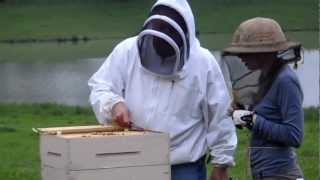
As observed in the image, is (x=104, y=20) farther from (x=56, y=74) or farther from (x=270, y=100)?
(x=270, y=100)

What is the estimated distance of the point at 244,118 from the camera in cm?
A: 539

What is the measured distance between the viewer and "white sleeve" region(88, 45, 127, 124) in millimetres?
5367

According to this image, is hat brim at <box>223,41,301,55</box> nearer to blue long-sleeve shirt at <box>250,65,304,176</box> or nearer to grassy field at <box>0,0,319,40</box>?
blue long-sleeve shirt at <box>250,65,304,176</box>

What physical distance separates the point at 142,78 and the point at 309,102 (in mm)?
13415

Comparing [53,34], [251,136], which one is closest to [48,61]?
[53,34]

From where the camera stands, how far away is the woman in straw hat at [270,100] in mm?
5363

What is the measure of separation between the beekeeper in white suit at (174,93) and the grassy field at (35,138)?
3648 mm

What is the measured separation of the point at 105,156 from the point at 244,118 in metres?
1.06

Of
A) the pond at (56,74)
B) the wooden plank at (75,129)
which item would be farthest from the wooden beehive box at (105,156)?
the pond at (56,74)

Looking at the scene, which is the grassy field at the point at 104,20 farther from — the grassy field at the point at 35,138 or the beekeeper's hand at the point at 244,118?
the beekeeper's hand at the point at 244,118

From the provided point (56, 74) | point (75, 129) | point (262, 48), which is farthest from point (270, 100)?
point (56, 74)

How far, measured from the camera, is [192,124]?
5387 millimetres

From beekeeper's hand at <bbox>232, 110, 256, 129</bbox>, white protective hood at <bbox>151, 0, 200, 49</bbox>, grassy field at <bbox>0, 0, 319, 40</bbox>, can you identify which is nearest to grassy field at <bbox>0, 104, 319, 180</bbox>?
beekeeper's hand at <bbox>232, 110, 256, 129</bbox>

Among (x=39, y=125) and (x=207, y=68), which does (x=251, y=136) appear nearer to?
(x=207, y=68)
